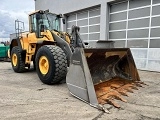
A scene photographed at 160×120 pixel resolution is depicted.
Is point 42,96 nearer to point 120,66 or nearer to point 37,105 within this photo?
point 37,105

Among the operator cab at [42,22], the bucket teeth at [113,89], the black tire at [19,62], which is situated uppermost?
the operator cab at [42,22]

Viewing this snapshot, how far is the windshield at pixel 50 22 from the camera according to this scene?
6.58 metres

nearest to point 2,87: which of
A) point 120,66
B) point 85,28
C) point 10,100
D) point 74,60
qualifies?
point 10,100

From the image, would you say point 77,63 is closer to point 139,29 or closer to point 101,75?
point 101,75

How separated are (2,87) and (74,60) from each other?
2.52 meters

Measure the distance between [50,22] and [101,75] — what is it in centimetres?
299

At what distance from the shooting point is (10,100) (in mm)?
3965

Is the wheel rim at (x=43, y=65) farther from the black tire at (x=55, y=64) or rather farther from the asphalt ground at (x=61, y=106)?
the asphalt ground at (x=61, y=106)

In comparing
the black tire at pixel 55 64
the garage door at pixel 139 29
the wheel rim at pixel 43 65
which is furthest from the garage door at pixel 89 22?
the black tire at pixel 55 64

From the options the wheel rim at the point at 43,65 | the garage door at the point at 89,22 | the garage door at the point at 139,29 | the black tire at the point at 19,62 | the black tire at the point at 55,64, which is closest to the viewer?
the black tire at the point at 55,64

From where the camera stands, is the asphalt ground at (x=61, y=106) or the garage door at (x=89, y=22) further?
the garage door at (x=89, y=22)

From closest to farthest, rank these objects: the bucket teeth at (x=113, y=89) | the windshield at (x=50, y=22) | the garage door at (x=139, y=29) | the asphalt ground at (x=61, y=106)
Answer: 1. the asphalt ground at (x=61, y=106)
2. the bucket teeth at (x=113, y=89)
3. the windshield at (x=50, y=22)
4. the garage door at (x=139, y=29)

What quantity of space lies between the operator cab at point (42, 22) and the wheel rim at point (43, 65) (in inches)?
49.3

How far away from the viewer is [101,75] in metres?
5.18
